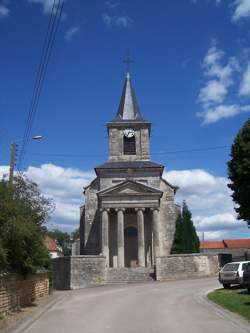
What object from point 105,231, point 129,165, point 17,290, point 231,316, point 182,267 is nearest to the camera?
point 231,316

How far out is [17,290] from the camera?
1647 centimetres

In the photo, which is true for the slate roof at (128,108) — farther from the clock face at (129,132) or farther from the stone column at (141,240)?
the stone column at (141,240)

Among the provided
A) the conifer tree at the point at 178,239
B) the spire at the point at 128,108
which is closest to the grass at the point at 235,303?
the conifer tree at the point at 178,239

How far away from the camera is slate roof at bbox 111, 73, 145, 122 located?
53.4m

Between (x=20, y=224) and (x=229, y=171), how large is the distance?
20.9 meters

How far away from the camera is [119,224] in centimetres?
4106

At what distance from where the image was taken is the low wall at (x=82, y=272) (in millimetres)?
33906

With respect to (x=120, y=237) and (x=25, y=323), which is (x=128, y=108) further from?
(x=25, y=323)

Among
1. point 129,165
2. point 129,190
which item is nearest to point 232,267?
point 129,190

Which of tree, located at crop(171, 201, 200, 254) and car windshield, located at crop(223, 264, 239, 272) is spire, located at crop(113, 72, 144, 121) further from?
car windshield, located at crop(223, 264, 239, 272)

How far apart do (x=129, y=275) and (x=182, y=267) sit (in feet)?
14.5

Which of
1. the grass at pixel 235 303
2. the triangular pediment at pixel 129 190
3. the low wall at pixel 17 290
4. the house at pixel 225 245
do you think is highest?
the triangular pediment at pixel 129 190

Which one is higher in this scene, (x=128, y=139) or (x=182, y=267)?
(x=128, y=139)

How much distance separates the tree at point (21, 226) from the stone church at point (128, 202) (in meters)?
23.8
